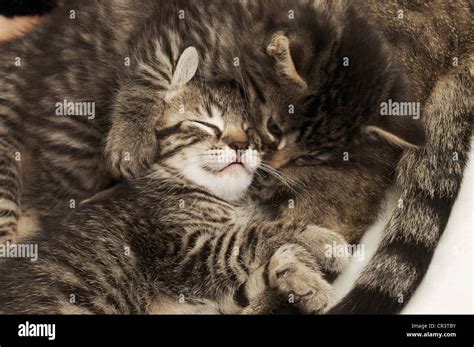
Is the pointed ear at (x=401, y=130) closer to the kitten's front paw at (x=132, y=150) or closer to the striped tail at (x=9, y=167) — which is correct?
the kitten's front paw at (x=132, y=150)

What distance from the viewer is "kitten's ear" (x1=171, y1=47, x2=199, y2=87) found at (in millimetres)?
2281

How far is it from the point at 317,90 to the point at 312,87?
2 cm

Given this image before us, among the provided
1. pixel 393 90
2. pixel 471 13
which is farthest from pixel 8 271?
pixel 471 13

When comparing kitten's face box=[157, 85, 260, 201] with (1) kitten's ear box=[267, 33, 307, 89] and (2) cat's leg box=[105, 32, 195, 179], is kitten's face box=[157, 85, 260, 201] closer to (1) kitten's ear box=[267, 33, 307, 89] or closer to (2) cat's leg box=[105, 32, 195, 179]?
(2) cat's leg box=[105, 32, 195, 179]

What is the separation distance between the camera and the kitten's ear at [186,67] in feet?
7.48

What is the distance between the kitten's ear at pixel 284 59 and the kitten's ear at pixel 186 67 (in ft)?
0.84

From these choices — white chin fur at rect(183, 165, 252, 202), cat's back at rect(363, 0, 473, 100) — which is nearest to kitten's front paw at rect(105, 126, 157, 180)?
white chin fur at rect(183, 165, 252, 202)

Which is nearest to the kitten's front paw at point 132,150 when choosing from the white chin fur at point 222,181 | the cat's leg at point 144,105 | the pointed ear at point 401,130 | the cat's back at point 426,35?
the cat's leg at point 144,105

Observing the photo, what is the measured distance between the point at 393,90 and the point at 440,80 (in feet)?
0.61

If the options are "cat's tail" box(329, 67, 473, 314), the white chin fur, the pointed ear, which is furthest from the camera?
the white chin fur

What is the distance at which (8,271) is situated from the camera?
2086mm

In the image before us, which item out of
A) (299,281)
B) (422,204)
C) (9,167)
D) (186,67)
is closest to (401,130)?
(422,204)

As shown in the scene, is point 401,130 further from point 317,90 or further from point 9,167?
point 9,167
